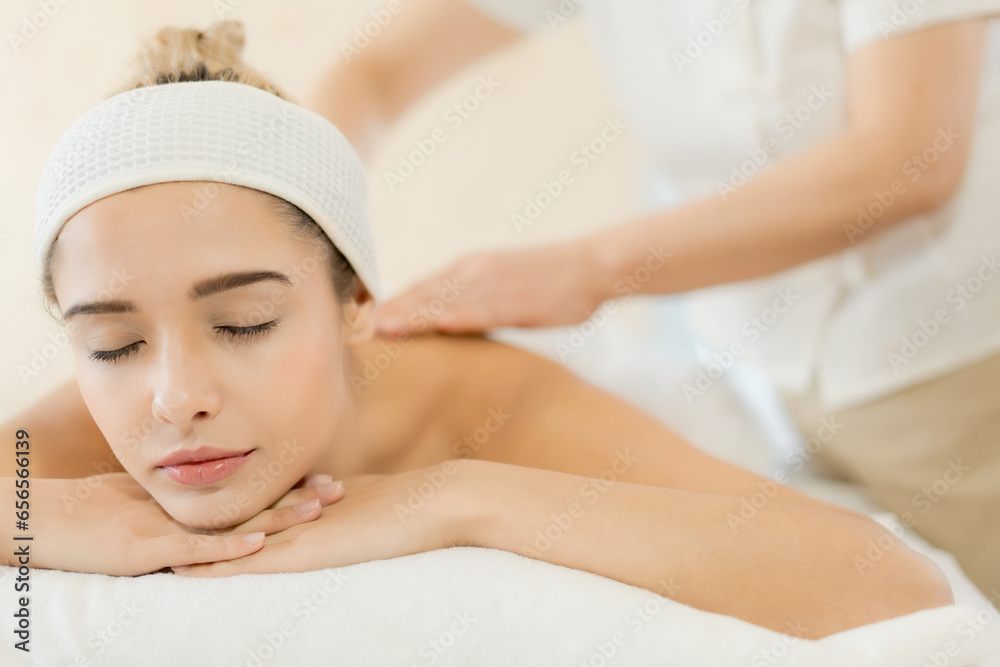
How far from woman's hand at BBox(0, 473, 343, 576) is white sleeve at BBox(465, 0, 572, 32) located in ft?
2.94

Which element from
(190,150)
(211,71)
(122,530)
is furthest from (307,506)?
(211,71)

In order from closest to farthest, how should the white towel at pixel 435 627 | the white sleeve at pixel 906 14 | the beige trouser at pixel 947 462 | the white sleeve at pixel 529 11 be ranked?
the white towel at pixel 435 627, the white sleeve at pixel 906 14, the beige trouser at pixel 947 462, the white sleeve at pixel 529 11

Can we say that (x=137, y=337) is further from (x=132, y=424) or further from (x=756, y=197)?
(x=756, y=197)

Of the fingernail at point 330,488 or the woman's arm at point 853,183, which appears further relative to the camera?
the woman's arm at point 853,183

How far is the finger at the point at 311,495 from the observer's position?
769 millimetres

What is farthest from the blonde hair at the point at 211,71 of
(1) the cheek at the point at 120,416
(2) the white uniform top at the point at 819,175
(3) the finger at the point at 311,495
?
(2) the white uniform top at the point at 819,175

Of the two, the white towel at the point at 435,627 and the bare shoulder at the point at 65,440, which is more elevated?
the bare shoulder at the point at 65,440

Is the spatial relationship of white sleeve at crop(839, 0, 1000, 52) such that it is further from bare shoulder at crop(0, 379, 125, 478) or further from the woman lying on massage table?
bare shoulder at crop(0, 379, 125, 478)

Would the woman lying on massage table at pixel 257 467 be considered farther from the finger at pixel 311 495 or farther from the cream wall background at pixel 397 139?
the cream wall background at pixel 397 139

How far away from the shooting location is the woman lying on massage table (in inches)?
26.3

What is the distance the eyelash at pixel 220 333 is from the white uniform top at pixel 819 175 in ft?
2.17

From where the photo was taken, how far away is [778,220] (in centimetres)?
95

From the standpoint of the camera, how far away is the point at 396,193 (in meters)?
1.97

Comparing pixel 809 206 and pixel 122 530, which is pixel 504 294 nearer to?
pixel 809 206
